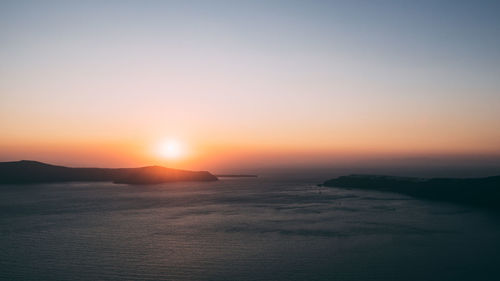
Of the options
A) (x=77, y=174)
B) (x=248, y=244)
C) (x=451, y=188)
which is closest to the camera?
(x=248, y=244)

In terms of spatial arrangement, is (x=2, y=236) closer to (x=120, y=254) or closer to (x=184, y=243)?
(x=120, y=254)

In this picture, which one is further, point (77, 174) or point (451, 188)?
point (77, 174)

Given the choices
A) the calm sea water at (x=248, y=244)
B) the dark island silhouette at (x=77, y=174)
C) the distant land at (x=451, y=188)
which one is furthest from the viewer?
the dark island silhouette at (x=77, y=174)

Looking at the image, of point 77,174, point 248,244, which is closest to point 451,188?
point 248,244

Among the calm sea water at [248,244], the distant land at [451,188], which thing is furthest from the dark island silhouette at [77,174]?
the calm sea water at [248,244]

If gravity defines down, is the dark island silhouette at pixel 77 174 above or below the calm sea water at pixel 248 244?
above

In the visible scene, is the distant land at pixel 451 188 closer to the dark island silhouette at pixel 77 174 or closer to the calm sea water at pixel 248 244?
the calm sea water at pixel 248 244

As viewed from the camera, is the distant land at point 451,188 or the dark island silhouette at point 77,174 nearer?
Answer: the distant land at point 451,188

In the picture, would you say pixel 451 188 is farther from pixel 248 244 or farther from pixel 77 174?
pixel 77 174
